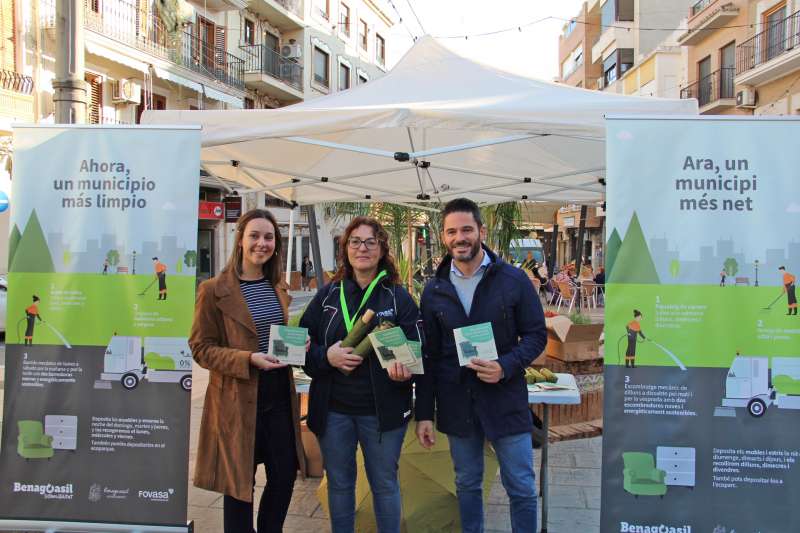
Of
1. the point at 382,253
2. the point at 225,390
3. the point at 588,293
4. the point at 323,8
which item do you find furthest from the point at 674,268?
the point at 323,8

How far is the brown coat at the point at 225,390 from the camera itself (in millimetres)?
2803

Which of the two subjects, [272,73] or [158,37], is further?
[272,73]

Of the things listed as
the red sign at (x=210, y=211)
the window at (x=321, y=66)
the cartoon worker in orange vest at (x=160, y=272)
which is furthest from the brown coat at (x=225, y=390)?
the window at (x=321, y=66)

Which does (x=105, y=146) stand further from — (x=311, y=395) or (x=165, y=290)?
(x=311, y=395)

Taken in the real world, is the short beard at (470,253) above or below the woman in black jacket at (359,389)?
above

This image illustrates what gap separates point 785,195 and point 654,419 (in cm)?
113

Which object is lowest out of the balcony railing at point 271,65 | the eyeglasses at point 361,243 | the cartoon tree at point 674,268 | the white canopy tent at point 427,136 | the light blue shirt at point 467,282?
the light blue shirt at point 467,282

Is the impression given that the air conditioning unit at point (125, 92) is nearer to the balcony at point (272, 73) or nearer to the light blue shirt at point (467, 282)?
the balcony at point (272, 73)

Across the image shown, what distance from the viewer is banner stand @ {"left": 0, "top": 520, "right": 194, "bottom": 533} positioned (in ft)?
9.80

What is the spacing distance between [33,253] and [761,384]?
3.51 metres

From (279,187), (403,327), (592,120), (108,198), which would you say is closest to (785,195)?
(592,120)

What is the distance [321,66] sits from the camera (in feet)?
98.9

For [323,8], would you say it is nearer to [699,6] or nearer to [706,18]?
[699,6]

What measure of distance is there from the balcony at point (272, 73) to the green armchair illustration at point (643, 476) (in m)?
23.8
